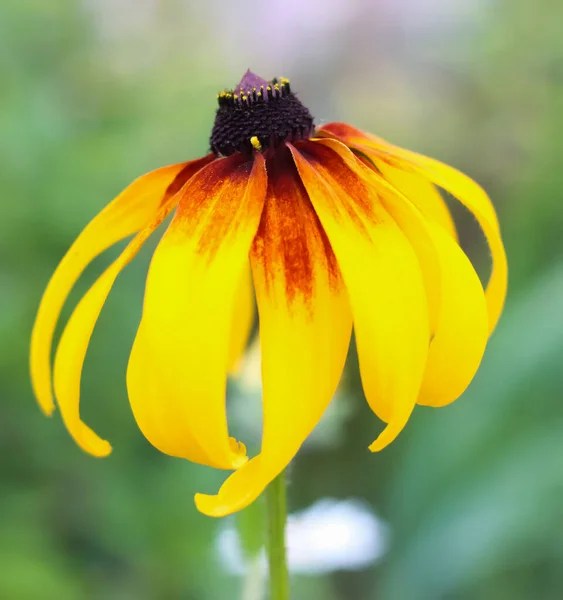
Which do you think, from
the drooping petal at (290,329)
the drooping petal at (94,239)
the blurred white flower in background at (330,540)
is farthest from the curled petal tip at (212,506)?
the blurred white flower in background at (330,540)

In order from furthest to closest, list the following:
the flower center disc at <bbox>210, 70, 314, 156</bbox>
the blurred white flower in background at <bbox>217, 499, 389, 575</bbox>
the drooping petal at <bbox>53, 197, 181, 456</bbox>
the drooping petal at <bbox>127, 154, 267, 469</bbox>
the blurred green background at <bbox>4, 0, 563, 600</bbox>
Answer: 1. the blurred green background at <bbox>4, 0, 563, 600</bbox>
2. the blurred white flower in background at <bbox>217, 499, 389, 575</bbox>
3. the flower center disc at <bbox>210, 70, 314, 156</bbox>
4. the drooping petal at <bbox>53, 197, 181, 456</bbox>
5. the drooping petal at <bbox>127, 154, 267, 469</bbox>

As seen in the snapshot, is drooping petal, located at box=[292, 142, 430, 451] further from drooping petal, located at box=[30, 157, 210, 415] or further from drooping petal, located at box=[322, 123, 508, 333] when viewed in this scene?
drooping petal, located at box=[30, 157, 210, 415]

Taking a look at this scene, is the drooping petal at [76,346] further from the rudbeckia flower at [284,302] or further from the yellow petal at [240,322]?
the yellow petal at [240,322]

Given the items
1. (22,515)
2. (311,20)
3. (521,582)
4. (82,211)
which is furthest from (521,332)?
(311,20)

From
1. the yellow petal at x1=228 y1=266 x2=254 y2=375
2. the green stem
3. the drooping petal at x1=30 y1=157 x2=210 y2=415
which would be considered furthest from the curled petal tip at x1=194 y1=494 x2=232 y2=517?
the yellow petal at x1=228 y1=266 x2=254 y2=375

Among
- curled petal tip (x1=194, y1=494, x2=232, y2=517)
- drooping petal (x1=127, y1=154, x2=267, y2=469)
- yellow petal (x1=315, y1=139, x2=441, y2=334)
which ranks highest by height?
yellow petal (x1=315, y1=139, x2=441, y2=334)

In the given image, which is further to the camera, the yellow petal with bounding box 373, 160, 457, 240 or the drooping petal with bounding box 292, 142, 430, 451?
the yellow petal with bounding box 373, 160, 457, 240

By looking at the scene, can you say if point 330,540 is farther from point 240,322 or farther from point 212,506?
point 212,506
